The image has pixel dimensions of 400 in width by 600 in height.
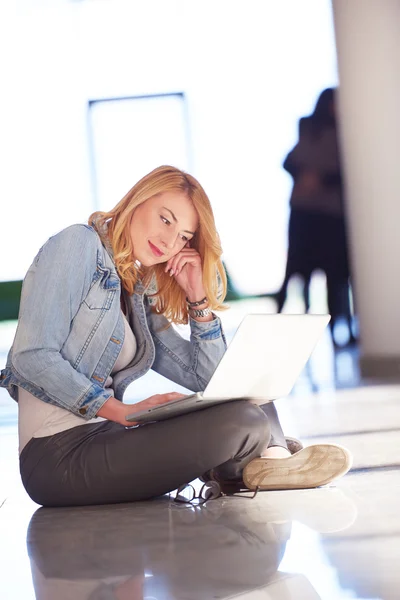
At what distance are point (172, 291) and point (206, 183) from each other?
5573 millimetres

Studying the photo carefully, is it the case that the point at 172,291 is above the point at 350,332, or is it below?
above

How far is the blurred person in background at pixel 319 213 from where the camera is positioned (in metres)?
6.74

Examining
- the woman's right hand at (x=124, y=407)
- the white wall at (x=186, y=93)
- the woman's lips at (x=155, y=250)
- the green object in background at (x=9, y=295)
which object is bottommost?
the green object in background at (x=9, y=295)

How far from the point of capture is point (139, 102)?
292 inches

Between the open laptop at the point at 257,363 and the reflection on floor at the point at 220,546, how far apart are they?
8.2 inches

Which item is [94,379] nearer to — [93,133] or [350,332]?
[350,332]

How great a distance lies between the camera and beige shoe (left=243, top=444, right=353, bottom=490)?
5.70 feet

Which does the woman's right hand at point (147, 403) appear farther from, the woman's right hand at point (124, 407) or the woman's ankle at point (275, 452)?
the woman's ankle at point (275, 452)

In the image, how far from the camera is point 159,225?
1.85 meters

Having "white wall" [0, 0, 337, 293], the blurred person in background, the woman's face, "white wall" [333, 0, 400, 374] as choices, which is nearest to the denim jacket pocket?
the woman's face

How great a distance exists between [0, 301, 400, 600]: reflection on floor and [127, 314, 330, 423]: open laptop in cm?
21

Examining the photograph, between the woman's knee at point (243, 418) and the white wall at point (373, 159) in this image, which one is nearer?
the woman's knee at point (243, 418)

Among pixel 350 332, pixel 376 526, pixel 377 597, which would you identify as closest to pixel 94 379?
pixel 376 526

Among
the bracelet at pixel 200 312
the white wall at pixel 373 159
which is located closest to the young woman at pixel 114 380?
the bracelet at pixel 200 312
